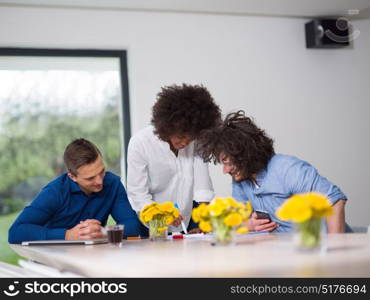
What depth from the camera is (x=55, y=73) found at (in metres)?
5.71

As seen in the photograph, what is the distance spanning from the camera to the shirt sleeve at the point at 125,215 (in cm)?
338

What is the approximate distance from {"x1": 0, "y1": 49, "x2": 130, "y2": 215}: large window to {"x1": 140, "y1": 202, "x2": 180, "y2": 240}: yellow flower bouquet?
284cm

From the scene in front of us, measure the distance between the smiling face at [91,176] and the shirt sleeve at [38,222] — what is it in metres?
0.15

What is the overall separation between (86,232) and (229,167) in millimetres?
759

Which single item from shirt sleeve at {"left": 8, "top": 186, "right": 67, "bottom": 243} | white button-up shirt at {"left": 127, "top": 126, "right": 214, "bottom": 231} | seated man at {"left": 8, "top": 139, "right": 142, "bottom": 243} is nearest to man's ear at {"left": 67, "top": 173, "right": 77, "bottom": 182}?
seated man at {"left": 8, "top": 139, "right": 142, "bottom": 243}

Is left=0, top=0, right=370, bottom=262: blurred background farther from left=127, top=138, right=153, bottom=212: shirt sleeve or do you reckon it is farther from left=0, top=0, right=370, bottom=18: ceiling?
left=127, top=138, right=153, bottom=212: shirt sleeve

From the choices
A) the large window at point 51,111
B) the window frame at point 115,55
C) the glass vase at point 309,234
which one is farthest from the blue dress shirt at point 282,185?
the large window at point 51,111

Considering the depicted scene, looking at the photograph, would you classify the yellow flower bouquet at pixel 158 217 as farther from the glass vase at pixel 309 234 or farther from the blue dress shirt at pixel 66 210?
the glass vase at pixel 309 234

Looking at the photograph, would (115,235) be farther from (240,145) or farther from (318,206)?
(318,206)

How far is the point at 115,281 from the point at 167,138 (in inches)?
69.5

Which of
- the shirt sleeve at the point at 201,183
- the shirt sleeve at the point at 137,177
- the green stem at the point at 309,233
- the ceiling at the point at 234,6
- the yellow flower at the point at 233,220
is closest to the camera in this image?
the green stem at the point at 309,233

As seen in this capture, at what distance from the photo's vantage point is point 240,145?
2.92m

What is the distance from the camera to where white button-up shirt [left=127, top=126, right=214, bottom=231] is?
144 inches

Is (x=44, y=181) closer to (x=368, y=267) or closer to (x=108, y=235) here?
(x=108, y=235)
